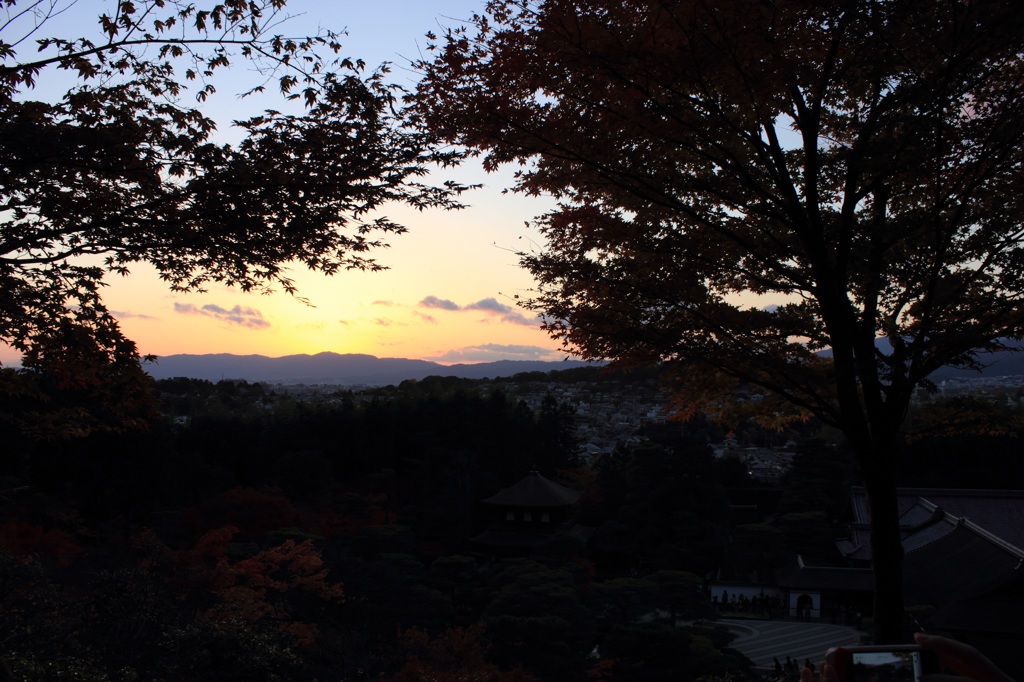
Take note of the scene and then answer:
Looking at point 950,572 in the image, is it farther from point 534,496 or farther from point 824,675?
point 534,496

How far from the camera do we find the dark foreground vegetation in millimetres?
7918

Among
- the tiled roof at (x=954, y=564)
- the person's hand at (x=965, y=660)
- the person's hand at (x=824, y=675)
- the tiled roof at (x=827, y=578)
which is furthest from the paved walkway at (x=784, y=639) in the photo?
the person's hand at (x=824, y=675)

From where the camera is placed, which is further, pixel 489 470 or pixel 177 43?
pixel 489 470

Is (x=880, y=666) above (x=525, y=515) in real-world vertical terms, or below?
above

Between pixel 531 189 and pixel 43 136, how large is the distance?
2.72 metres

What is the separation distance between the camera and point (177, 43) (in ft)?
12.9

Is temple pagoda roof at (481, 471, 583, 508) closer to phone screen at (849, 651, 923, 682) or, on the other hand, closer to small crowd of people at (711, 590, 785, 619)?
small crowd of people at (711, 590, 785, 619)

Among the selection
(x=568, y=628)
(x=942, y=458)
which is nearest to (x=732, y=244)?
(x=568, y=628)

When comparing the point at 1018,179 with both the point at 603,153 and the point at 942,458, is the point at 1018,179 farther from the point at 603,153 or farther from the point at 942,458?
the point at 942,458

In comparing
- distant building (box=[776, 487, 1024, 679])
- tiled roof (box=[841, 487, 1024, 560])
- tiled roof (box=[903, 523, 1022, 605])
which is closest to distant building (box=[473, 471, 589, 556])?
distant building (box=[776, 487, 1024, 679])

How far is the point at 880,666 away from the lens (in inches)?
47.8

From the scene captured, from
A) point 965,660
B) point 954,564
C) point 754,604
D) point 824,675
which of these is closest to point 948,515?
point 954,564

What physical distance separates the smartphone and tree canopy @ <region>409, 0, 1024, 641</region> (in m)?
2.99

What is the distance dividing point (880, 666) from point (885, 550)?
11.1 feet
